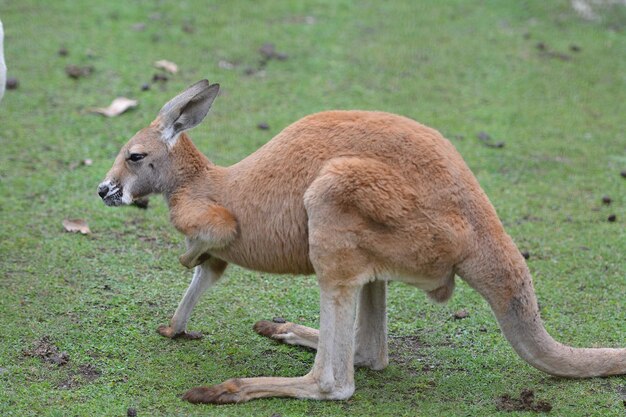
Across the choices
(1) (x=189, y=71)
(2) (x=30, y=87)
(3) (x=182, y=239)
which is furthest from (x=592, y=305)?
(2) (x=30, y=87)

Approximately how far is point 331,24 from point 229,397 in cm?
531

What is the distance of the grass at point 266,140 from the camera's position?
409cm

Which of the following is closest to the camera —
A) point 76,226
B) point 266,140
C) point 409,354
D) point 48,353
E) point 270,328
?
point 48,353

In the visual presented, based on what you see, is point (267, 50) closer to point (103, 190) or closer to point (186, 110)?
point (186, 110)

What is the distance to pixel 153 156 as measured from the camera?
4.23 meters

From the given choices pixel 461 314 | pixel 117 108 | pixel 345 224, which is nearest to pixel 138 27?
pixel 117 108

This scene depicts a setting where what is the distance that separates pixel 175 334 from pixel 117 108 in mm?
2908

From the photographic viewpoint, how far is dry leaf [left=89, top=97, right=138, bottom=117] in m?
6.91

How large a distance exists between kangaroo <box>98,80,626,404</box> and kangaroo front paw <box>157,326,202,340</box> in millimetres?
397

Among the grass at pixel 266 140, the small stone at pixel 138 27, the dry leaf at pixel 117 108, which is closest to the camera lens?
the grass at pixel 266 140

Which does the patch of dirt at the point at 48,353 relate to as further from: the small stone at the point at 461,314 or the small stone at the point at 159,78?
the small stone at the point at 159,78

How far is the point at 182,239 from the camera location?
5492 millimetres

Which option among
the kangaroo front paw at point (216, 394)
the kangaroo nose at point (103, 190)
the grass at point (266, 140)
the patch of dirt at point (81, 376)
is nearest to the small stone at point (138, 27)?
the grass at point (266, 140)

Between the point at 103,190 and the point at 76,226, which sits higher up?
the point at 103,190
